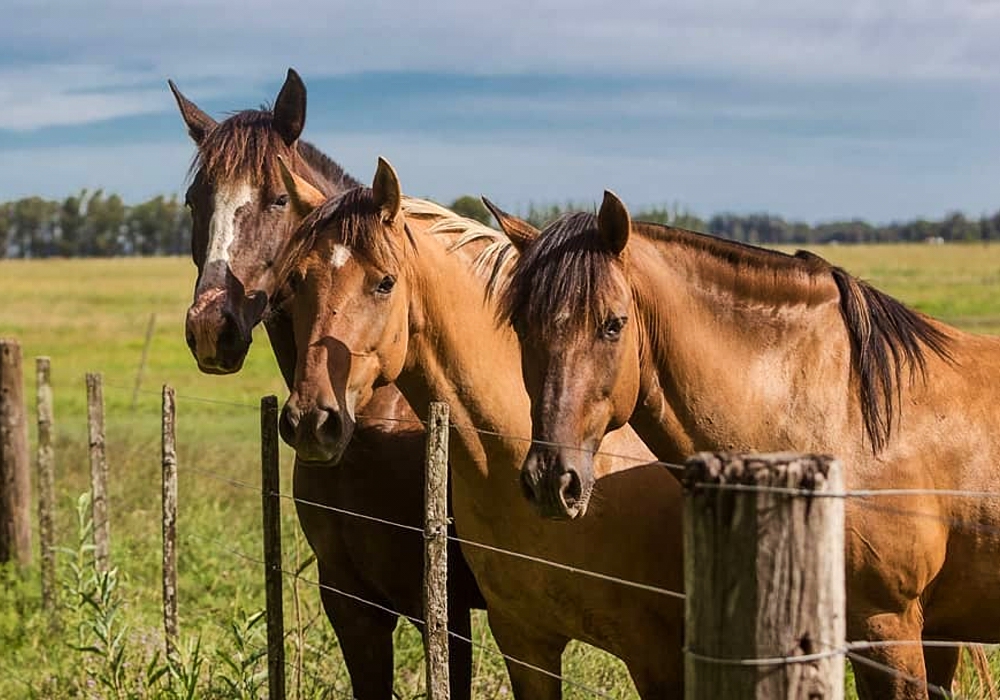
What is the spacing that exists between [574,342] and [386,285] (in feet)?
2.74

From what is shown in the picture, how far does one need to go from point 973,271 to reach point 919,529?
54598mm

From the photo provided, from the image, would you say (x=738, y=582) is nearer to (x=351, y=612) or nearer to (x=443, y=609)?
(x=443, y=609)

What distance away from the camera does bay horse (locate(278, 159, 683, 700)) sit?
4191mm

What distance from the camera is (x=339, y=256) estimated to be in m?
4.28

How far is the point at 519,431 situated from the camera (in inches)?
175

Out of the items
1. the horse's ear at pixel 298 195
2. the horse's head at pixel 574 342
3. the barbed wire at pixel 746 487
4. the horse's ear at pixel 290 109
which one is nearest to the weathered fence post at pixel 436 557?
the barbed wire at pixel 746 487

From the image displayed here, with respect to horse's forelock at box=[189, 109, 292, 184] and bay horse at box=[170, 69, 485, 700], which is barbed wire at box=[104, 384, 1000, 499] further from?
horse's forelock at box=[189, 109, 292, 184]

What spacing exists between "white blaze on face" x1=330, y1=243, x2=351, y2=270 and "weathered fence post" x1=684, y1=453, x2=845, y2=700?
7.51 ft

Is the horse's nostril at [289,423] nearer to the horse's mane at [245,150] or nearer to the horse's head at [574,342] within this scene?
the horse's head at [574,342]

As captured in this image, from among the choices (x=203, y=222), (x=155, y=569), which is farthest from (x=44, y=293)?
(x=203, y=222)

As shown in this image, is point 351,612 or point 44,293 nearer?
point 351,612

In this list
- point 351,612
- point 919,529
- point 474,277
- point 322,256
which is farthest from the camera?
point 351,612

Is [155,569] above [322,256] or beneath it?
beneath

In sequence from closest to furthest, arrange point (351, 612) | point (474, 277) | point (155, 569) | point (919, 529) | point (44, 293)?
point (919, 529), point (474, 277), point (351, 612), point (155, 569), point (44, 293)
